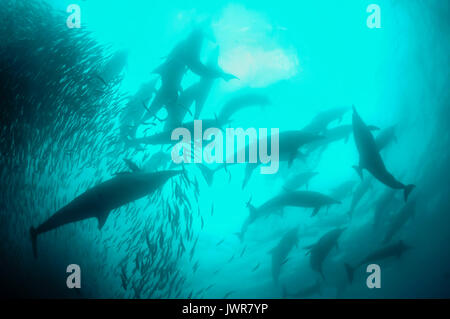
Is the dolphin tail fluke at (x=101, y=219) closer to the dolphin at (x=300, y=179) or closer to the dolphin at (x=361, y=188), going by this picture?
the dolphin at (x=300, y=179)

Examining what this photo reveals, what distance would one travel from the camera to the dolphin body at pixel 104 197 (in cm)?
431

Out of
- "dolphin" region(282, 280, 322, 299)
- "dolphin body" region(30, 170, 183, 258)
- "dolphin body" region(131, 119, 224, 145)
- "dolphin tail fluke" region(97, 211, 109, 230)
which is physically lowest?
"dolphin" region(282, 280, 322, 299)

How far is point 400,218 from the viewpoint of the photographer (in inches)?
715

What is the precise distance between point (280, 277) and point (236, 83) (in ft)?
58.0

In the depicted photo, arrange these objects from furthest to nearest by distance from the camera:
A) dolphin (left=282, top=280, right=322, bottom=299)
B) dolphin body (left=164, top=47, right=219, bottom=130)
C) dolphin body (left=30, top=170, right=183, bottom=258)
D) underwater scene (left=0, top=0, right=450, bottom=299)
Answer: dolphin (left=282, top=280, right=322, bottom=299) < dolphin body (left=164, top=47, right=219, bottom=130) < underwater scene (left=0, top=0, right=450, bottom=299) < dolphin body (left=30, top=170, right=183, bottom=258)

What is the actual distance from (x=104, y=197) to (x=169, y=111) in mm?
3072

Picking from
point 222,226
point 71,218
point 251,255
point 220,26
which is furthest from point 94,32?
point 251,255

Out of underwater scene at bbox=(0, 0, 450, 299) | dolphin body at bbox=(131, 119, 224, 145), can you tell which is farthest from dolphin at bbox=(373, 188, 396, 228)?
dolphin body at bbox=(131, 119, 224, 145)

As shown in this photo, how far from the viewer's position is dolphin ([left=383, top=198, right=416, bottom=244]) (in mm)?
18094

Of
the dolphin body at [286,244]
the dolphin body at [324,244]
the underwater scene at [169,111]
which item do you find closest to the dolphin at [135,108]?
the underwater scene at [169,111]

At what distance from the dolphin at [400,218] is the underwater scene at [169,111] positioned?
4.40 meters

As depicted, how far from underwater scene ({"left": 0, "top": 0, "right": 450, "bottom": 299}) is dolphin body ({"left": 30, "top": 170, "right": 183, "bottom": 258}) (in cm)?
3

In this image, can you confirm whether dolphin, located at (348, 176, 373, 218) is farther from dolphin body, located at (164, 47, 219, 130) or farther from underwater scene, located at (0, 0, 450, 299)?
dolphin body, located at (164, 47, 219, 130)

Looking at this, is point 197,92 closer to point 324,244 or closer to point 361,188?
point 324,244
